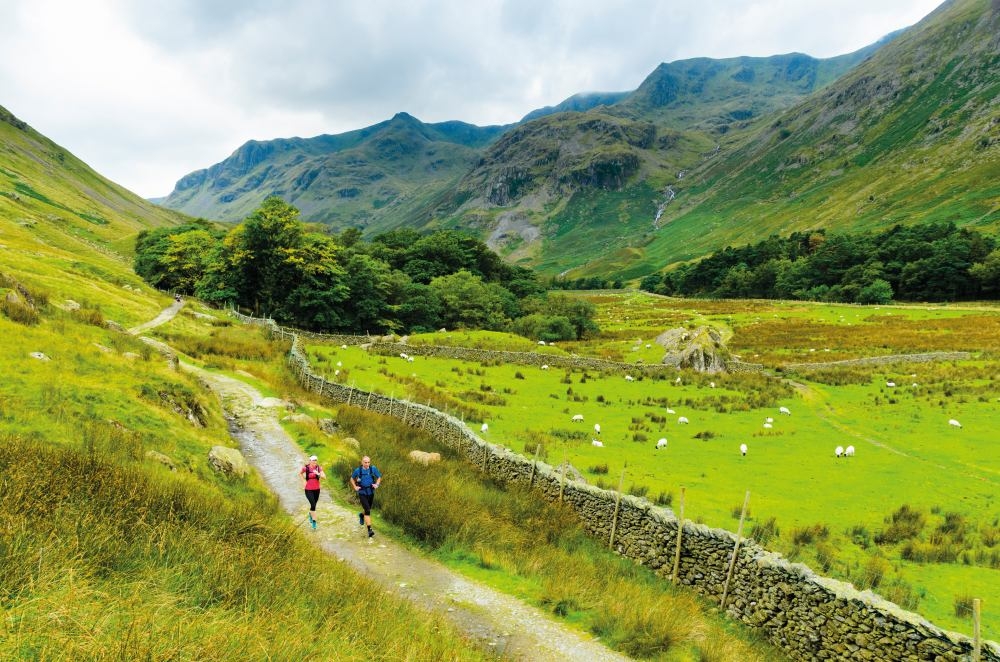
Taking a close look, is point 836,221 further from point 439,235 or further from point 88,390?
point 88,390

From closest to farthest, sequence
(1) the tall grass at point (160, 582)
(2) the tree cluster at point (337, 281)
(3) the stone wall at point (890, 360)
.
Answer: (1) the tall grass at point (160, 582) < (3) the stone wall at point (890, 360) < (2) the tree cluster at point (337, 281)

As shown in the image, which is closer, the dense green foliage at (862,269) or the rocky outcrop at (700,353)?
the rocky outcrop at (700,353)

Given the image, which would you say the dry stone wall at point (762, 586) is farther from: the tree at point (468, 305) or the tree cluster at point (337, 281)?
the tree at point (468, 305)

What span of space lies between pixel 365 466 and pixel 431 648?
22.9ft

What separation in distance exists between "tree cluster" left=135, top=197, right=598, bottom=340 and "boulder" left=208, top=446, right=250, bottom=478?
4500 cm

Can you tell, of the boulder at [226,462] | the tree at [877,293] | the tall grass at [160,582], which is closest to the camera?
the tall grass at [160,582]

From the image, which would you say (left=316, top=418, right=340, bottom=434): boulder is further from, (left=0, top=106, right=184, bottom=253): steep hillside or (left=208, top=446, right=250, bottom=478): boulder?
(left=0, top=106, right=184, bottom=253): steep hillside

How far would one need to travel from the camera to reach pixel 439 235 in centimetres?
8662

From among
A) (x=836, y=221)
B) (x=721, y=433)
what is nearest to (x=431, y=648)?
(x=721, y=433)

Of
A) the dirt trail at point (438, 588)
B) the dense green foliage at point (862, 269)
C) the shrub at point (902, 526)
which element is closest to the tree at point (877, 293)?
the dense green foliage at point (862, 269)

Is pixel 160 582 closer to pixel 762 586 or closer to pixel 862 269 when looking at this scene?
pixel 762 586

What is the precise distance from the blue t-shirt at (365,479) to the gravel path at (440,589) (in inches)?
43.4

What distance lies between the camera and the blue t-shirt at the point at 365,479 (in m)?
12.2

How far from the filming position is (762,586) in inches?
405
